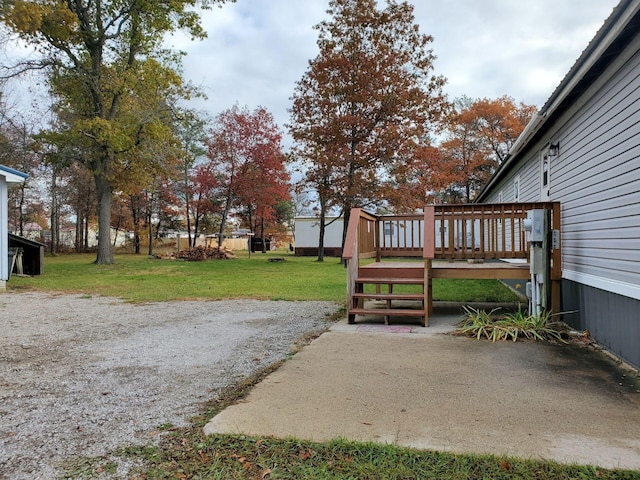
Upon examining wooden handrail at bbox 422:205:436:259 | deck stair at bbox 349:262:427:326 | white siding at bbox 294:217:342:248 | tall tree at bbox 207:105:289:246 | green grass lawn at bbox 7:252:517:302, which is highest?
tall tree at bbox 207:105:289:246

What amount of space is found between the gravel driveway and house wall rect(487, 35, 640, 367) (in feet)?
10.6

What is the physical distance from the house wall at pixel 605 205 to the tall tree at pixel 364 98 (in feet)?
42.4

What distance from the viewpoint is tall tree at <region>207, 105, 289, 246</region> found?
26.0m

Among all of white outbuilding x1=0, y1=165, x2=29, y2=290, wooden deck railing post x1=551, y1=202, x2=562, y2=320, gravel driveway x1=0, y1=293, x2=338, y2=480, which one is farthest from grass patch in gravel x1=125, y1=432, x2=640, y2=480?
white outbuilding x1=0, y1=165, x2=29, y2=290

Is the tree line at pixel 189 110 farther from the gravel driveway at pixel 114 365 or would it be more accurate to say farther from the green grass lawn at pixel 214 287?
the gravel driveway at pixel 114 365

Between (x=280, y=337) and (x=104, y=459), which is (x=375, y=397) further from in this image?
(x=280, y=337)

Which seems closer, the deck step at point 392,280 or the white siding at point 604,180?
the white siding at point 604,180

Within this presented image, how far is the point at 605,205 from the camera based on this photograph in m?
4.48

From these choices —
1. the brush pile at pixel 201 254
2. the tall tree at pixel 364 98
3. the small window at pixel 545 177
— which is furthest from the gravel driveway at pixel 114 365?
the brush pile at pixel 201 254

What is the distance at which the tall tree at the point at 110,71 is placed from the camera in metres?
16.2

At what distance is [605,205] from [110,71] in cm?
1767

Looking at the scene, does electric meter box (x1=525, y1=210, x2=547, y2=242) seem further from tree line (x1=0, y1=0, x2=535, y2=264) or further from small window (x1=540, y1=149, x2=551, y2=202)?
tree line (x1=0, y1=0, x2=535, y2=264)

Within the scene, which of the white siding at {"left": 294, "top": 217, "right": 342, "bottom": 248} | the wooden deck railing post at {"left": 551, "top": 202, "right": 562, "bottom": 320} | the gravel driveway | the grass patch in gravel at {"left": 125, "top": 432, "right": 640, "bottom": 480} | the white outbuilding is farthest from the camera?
the white siding at {"left": 294, "top": 217, "right": 342, "bottom": 248}

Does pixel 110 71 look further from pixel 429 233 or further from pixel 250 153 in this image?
pixel 429 233
